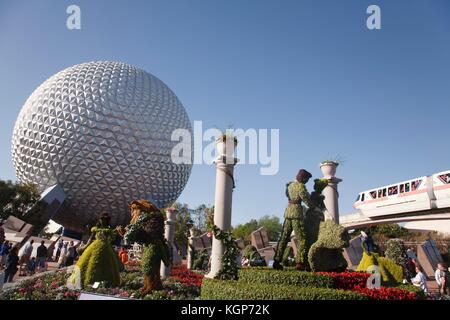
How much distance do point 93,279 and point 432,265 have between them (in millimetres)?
19908

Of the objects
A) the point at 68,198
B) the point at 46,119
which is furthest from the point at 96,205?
the point at 46,119

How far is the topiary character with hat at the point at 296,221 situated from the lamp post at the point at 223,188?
63.8 inches

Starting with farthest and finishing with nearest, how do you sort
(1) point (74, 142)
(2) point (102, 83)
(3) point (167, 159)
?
(3) point (167, 159), (2) point (102, 83), (1) point (74, 142)

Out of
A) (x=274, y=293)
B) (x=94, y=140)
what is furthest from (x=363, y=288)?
(x=94, y=140)

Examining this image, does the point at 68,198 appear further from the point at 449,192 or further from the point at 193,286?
the point at 449,192

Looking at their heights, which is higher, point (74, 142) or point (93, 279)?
point (74, 142)

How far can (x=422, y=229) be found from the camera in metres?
37.3

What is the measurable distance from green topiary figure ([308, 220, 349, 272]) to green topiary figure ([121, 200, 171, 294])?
149 inches

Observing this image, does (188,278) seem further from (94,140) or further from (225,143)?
(94,140)

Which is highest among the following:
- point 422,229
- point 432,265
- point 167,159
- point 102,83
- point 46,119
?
point 102,83

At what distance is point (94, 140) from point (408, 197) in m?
24.6

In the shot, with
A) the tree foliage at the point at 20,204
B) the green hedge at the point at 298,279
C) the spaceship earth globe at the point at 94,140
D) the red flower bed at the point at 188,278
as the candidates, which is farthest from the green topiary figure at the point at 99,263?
the spaceship earth globe at the point at 94,140
